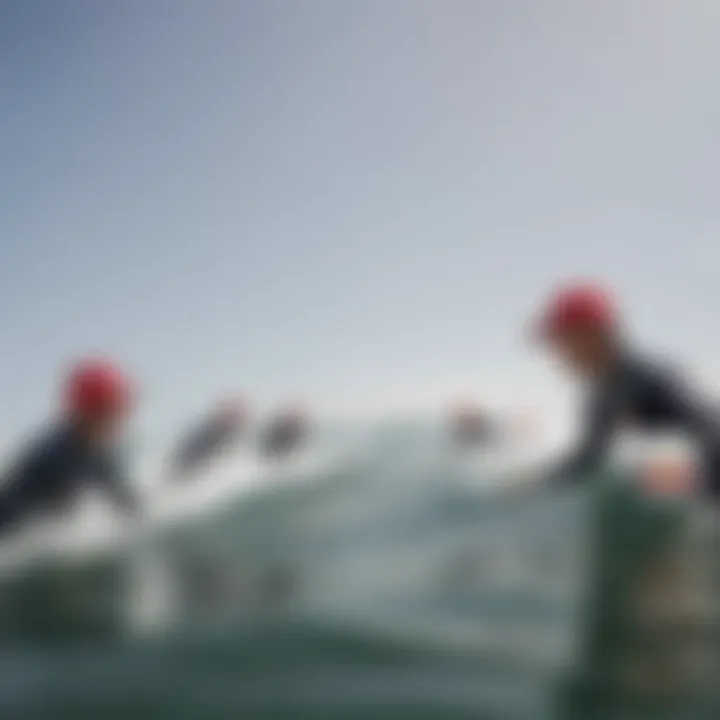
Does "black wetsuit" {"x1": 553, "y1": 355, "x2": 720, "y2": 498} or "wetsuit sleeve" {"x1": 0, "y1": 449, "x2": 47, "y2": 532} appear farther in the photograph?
"wetsuit sleeve" {"x1": 0, "y1": 449, "x2": 47, "y2": 532}

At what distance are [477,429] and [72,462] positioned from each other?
220 cm

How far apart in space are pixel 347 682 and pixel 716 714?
1.75m

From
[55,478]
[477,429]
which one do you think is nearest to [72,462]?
[55,478]

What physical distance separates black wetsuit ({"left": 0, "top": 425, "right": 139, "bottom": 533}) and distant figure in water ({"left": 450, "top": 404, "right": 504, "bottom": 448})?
6.05 feet

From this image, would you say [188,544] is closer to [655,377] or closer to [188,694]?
[188,694]

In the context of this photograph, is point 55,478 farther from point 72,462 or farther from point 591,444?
point 591,444

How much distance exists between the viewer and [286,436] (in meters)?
7.40

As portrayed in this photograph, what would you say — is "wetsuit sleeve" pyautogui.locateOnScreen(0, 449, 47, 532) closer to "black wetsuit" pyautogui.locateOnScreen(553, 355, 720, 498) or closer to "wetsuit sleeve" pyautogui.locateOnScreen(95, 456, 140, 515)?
"wetsuit sleeve" pyautogui.locateOnScreen(95, 456, 140, 515)

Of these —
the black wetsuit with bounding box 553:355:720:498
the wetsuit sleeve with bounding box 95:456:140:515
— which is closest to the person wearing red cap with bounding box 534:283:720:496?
the black wetsuit with bounding box 553:355:720:498

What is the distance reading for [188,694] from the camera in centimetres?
628

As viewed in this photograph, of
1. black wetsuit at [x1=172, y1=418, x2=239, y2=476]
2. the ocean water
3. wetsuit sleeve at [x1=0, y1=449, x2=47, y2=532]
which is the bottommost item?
the ocean water

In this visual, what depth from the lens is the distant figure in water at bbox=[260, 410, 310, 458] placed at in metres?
7.39

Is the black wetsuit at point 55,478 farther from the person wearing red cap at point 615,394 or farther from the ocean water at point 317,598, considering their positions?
the person wearing red cap at point 615,394

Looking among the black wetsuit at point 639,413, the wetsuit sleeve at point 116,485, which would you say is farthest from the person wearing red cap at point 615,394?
the wetsuit sleeve at point 116,485
